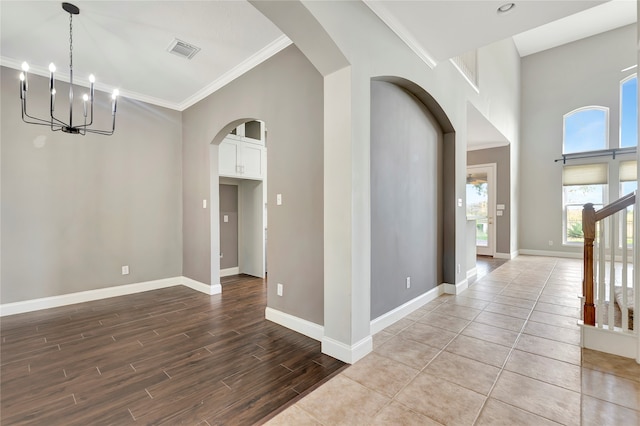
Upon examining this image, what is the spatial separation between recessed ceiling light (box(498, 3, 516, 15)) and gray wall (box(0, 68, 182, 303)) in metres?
4.64

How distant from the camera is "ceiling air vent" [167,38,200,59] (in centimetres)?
305

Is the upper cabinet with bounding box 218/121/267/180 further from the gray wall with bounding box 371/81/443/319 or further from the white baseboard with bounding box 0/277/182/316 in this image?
the gray wall with bounding box 371/81/443/319

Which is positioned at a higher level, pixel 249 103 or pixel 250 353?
pixel 249 103

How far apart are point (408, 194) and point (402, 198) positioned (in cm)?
17

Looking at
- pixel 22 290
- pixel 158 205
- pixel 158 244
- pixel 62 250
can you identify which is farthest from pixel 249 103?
pixel 22 290

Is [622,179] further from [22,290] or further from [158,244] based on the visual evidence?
[22,290]

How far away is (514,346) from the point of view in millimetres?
2506

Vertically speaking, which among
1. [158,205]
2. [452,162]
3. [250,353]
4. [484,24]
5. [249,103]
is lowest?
[250,353]

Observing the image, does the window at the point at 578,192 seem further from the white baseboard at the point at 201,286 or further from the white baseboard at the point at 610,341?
the white baseboard at the point at 201,286

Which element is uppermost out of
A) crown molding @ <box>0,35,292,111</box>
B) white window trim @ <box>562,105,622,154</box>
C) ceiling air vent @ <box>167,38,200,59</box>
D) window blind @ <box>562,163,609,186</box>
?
white window trim @ <box>562,105,622,154</box>

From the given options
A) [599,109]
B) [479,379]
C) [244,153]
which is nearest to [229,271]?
[244,153]

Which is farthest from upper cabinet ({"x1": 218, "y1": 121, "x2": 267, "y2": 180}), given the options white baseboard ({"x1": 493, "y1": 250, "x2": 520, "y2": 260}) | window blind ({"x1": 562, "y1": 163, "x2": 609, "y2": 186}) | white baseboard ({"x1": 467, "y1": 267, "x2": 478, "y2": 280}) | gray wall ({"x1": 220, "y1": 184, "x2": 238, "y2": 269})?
window blind ({"x1": 562, "y1": 163, "x2": 609, "y2": 186})

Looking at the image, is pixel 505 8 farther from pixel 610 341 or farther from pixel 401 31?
pixel 610 341

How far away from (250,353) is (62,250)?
3170mm
